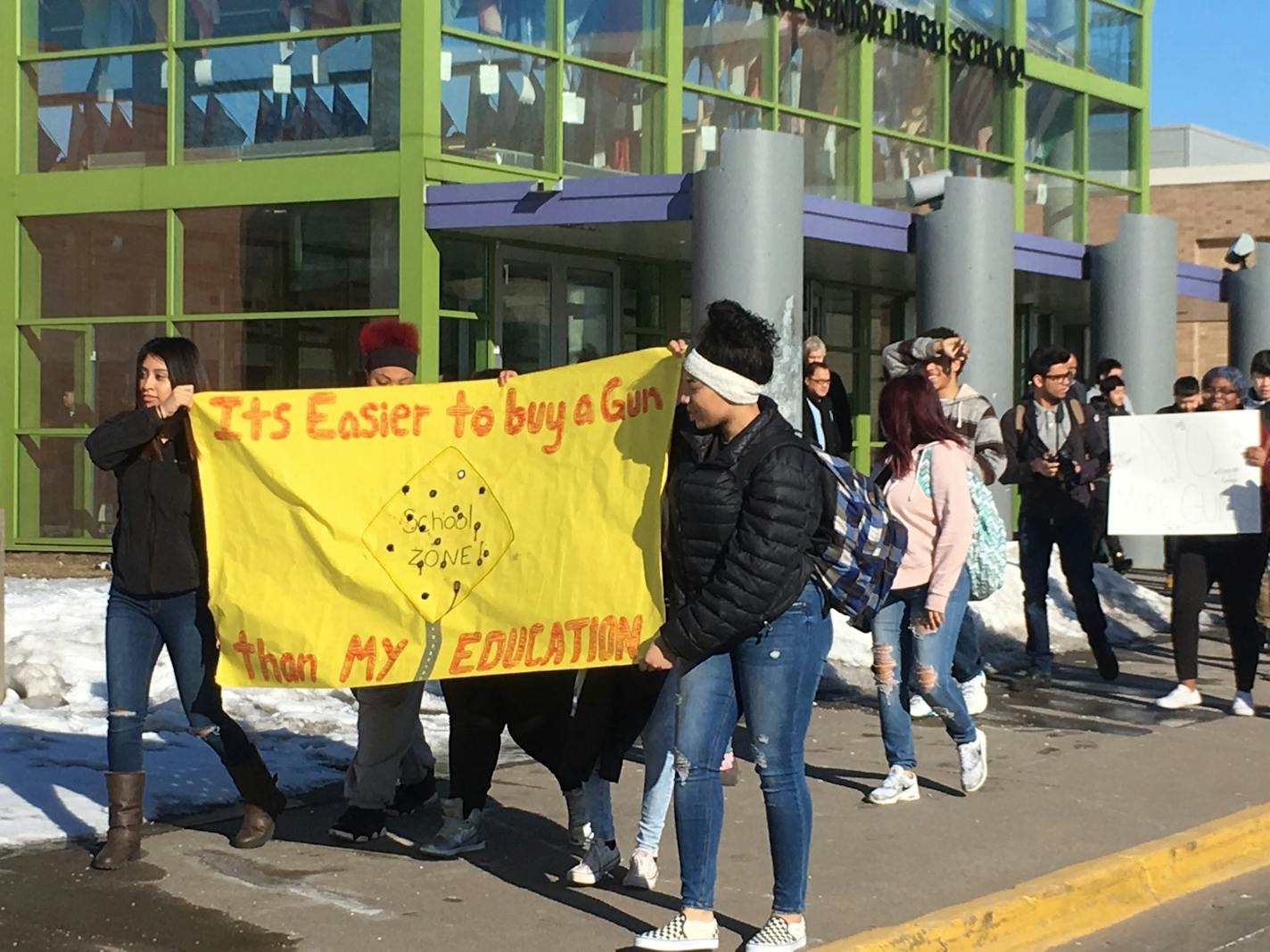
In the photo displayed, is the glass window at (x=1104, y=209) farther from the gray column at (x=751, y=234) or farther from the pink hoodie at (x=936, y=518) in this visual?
the pink hoodie at (x=936, y=518)

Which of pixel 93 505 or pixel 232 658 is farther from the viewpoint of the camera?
pixel 93 505

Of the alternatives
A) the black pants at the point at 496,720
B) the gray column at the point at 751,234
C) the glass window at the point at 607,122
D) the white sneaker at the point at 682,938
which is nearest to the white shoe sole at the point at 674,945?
the white sneaker at the point at 682,938

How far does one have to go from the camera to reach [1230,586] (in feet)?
35.7

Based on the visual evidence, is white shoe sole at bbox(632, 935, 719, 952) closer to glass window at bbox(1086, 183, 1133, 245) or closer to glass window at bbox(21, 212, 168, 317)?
glass window at bbox(21, 212, 168, 317)

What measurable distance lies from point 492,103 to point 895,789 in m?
10.7

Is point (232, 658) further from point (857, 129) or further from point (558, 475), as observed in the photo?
point (857, 129)

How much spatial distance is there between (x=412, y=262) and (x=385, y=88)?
5.02 feet

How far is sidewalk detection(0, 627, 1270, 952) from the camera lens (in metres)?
6.20

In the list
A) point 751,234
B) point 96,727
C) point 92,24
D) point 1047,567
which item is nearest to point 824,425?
point 1047,567

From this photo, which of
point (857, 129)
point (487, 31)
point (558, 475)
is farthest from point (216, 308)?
point (558, 475)

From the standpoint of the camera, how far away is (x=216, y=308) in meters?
18.0

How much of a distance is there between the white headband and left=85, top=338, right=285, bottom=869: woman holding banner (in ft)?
6.85

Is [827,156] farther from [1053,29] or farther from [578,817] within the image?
[578,817]

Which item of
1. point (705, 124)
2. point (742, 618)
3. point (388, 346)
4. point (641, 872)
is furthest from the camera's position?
point (705, 124)
